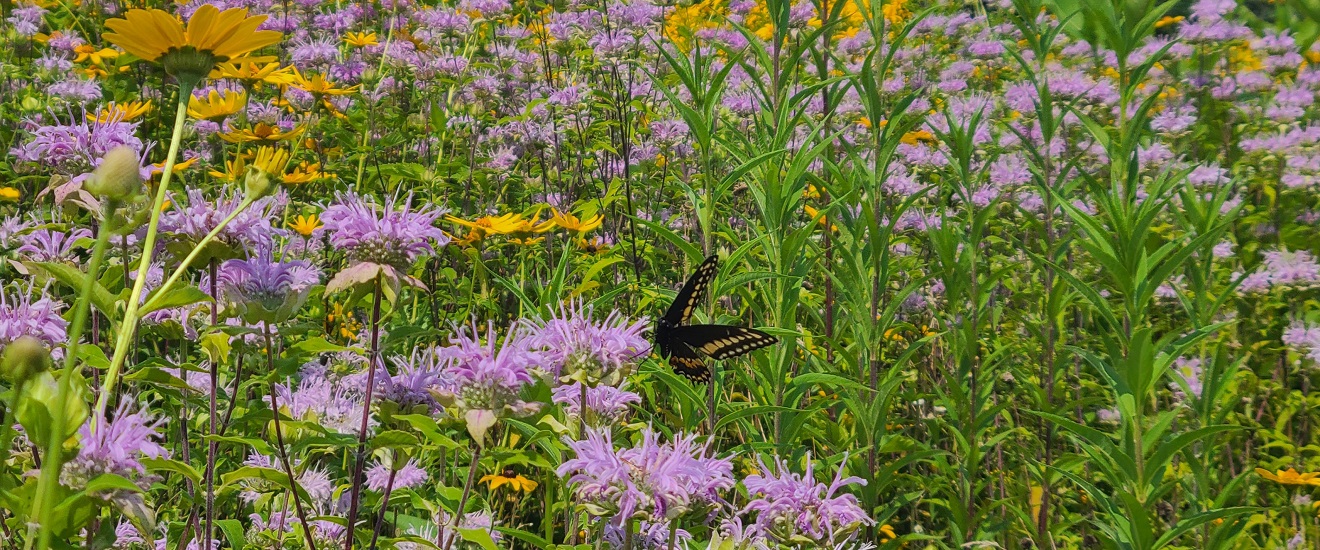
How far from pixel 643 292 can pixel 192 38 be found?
1.41m

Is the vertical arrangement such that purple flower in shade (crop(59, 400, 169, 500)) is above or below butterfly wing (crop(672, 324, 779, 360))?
below

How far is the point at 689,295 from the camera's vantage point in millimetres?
2016

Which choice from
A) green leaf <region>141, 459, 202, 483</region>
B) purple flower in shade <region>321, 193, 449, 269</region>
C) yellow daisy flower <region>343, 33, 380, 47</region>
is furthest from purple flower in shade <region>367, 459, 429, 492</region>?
yellow daisy flower <region>343, 33, 380, 47</region>

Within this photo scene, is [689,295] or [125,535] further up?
[689,295]

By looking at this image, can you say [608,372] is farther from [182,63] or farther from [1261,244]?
[1261,244]

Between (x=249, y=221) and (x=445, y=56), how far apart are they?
10.3 ft

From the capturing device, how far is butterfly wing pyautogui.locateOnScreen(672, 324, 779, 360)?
69.9 inches

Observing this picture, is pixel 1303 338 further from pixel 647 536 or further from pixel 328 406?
pixel 328 406

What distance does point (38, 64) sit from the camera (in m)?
4.26

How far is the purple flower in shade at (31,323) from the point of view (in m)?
1.17

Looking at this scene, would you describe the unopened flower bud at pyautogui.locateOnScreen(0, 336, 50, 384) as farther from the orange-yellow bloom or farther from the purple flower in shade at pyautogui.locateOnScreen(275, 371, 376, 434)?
the orange-yellow bloom

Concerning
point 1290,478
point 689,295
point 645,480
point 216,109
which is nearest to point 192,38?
point 645,480

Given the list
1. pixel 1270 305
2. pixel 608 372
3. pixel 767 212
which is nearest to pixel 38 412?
pixel 608 372

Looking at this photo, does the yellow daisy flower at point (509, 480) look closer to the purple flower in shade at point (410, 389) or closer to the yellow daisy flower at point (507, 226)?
the yellow daisy flower at point (507, 226)
